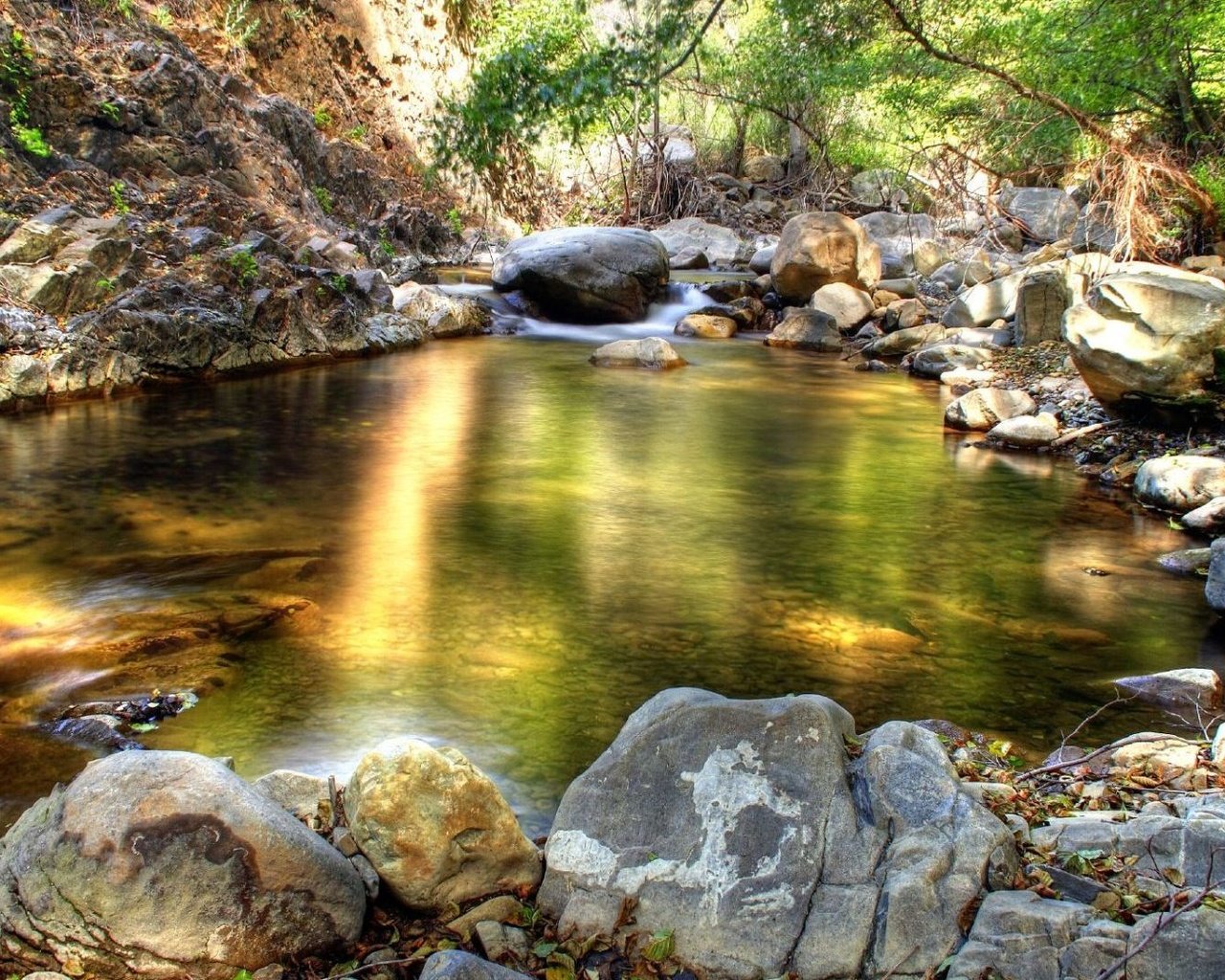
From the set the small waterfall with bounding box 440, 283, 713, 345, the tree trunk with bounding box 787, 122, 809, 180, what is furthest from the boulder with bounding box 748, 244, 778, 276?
A: the tree trunk with bounding box 787, 122, 809, 180

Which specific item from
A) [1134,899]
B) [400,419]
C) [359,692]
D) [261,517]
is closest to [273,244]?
[400,419]

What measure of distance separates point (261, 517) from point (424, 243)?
55.0ft

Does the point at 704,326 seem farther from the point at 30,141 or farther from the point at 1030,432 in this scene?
the point at 30,141

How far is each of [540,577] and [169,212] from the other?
1025 centimetres

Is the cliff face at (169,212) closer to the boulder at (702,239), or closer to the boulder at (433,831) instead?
the boulder at (702,239)

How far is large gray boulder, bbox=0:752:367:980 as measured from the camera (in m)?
2.63

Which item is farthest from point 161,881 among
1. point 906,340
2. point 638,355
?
point 906,340

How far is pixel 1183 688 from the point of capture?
4746 mm

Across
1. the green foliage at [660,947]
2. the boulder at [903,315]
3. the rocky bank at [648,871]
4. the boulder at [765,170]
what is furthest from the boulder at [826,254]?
the green foliage at [660,947]

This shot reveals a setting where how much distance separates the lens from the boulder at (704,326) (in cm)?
1762

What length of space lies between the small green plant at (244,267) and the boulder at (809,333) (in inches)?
326

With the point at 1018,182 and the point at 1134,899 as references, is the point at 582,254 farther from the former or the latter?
the point at 1134,899

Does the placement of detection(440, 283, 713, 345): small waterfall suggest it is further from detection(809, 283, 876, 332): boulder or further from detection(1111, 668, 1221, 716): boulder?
detection(1111, 668, 1221, 716): boulder

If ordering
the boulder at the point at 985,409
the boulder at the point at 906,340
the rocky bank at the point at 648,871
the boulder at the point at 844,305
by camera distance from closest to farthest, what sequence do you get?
the rocky bank at the point at 648,871, the boulder at the point at 985,409, the boulder at the point at 906,340, the boulder at the point at 844,305
